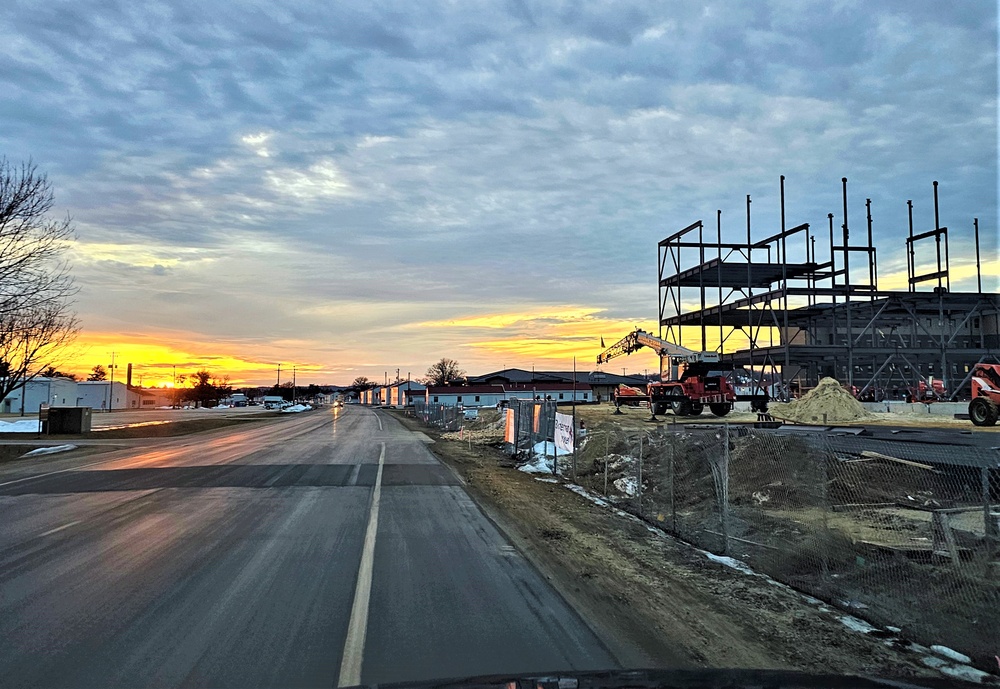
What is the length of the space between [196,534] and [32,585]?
2.66 meters

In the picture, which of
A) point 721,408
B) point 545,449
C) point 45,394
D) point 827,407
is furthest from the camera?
point 45,394

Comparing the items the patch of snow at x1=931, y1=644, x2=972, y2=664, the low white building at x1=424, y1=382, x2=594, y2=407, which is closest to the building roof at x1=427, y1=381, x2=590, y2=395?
the low white building at x1=424, y1=382, x2=594, y2=407

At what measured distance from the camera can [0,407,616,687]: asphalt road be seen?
474 cm

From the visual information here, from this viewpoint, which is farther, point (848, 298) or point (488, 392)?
point (488, 392)

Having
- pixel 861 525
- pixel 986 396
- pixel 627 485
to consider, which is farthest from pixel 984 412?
pixel 861 525

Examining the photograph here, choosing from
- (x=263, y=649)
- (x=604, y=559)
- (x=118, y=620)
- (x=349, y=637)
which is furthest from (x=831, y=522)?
(x=118, y=620)

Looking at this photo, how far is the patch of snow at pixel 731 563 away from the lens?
7.75m

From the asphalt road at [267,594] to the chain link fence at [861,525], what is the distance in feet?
9.22

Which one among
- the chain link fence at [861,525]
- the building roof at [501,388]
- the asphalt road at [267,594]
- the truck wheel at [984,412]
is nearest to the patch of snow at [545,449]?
the chain link fence at [861,525]

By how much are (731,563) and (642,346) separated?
108ft

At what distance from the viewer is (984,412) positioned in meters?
22.6

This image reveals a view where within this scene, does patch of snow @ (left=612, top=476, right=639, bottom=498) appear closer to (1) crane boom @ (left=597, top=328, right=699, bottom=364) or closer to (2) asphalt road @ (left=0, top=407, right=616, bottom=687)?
(2) asphalt road @ (left=0, top=407, right=616, bottom=687)

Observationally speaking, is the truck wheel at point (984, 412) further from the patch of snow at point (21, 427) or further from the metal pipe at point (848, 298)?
the patch of snow at point (21, 427)

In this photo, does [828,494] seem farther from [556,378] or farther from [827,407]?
[556,378]
